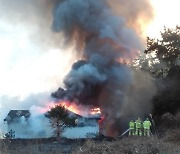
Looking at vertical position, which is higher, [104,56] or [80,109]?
[104,56]

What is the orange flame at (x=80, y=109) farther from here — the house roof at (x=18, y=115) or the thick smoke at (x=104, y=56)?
the house roof at (x=18, y=115)

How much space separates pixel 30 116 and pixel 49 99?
232 centimetres

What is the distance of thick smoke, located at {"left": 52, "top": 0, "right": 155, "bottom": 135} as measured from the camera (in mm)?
32344

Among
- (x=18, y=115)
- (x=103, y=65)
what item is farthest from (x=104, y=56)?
(x=18, y=115)

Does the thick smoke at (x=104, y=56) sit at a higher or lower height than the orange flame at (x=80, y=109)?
higher

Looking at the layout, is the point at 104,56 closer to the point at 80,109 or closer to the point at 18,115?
the point at 80,109

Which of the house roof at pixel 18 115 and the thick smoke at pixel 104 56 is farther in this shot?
the house roof at pixel 18 115

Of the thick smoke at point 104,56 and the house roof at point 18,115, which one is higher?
the thick smoke at point 104,56

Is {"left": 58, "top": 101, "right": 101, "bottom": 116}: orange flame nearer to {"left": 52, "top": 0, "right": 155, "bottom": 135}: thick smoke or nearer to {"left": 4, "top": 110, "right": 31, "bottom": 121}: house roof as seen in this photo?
{"left": 52, "top": 0, "right": 155, "bottom": 135}: thick smoke

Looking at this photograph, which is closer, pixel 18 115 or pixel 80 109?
pixel 80 109

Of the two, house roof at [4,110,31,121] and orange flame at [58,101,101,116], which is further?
house roof at [4,110,31,121]

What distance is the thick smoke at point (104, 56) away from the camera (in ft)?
106

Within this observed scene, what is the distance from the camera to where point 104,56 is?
106ft

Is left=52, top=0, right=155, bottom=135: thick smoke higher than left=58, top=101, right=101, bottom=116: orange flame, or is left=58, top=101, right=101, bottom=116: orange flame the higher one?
left=52, top=0, right=155, bottom=135: thick smoke
